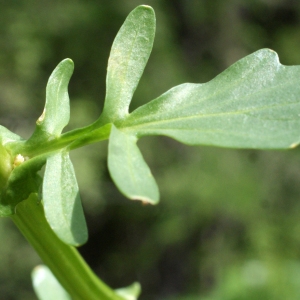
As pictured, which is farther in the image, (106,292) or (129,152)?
(106,292)

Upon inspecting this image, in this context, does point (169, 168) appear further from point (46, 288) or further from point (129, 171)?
point (129, 171)

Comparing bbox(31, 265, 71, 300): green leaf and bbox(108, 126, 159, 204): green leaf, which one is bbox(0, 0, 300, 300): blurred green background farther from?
bbox(108, 126, 159, 204): green leaf

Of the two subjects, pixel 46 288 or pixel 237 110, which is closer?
pixel 237 110

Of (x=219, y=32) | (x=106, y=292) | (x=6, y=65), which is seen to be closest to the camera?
(x=106, y=292)

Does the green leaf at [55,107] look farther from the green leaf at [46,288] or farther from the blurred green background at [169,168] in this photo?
the blurred green background at [169,168]

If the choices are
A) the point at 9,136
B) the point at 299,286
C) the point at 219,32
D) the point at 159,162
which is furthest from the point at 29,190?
the point at 219,32

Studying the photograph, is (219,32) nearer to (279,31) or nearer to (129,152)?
(279,31)

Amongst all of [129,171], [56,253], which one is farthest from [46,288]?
[129,171]
